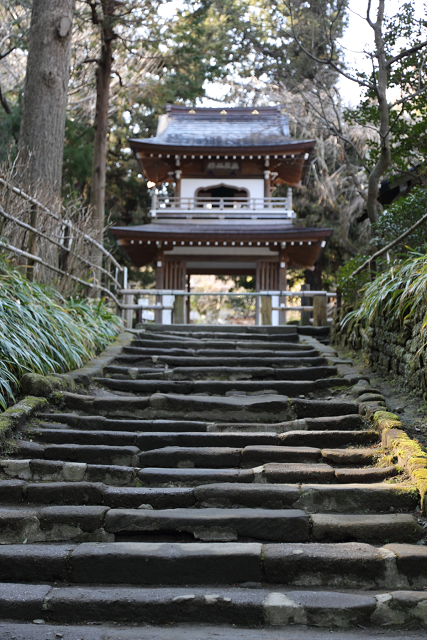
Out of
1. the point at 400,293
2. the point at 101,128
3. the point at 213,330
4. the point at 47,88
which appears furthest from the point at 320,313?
the point at 101,128

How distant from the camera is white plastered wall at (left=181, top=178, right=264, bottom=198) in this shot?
15.4 meters

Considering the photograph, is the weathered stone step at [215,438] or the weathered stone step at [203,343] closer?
the weathered stone step at [215,438]

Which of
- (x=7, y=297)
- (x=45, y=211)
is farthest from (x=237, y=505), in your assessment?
(x=45, y=211)

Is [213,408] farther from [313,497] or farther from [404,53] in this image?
[404,53]

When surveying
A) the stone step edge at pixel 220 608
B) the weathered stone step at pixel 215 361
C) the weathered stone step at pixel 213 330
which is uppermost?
the weathered stone step at pixel 213 330

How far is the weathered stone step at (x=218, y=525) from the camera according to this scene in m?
2.90

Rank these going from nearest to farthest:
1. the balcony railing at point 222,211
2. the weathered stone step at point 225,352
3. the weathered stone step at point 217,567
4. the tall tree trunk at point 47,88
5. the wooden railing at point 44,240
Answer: the weathered stone step at point 217,567, the wooden railing at point 44,240, the weathered stone step at point 225,352, the tall tree trunk at point 47,88, the balcony railing at point 222,211

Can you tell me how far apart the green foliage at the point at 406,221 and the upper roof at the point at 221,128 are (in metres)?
8.78

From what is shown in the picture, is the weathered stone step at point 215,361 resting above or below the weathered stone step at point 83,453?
above

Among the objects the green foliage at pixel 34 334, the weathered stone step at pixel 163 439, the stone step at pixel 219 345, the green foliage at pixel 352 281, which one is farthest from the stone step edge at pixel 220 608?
the stone step at pixel 219 345

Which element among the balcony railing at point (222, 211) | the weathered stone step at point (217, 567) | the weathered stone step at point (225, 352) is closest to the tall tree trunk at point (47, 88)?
the weathered stone step at point (225, 352)

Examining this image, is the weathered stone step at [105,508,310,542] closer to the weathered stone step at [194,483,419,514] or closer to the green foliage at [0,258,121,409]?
the weathered stone step at [194,483,419,514]

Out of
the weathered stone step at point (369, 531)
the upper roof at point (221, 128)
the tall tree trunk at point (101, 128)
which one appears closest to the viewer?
the weathered stone step at point (369, 531)

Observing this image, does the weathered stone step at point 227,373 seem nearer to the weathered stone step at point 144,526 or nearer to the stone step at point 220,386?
the stone step at point 220,386
